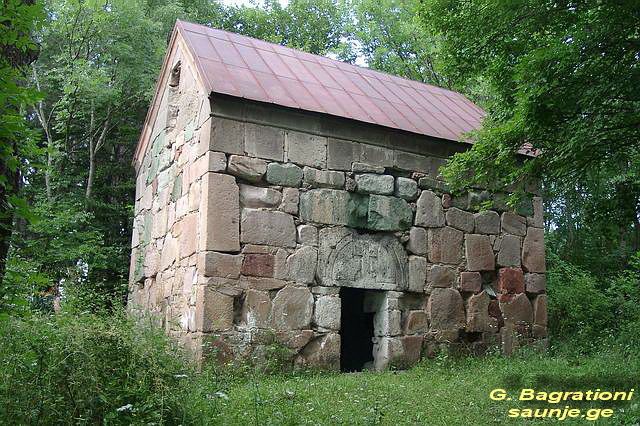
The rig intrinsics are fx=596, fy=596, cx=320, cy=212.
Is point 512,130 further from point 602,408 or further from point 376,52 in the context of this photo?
point 376,52

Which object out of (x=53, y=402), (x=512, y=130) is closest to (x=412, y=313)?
(x=512, y=130)

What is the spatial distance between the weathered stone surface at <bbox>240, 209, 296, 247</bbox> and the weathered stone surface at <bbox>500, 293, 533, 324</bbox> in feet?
11.0

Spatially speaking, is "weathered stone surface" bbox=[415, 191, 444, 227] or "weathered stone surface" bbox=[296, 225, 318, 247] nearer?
"weathered stone surface" bbox=[296, 225, 318, 247]

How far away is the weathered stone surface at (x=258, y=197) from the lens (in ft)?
22.2

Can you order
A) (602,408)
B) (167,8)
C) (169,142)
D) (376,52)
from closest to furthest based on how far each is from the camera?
(602,408) < (169,142) < (167,8) < (376,52)

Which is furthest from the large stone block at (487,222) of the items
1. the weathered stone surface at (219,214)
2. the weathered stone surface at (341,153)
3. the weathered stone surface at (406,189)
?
the weathered stone surface at (219,214)

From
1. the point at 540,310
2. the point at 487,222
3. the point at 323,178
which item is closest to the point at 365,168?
the point at 323,178

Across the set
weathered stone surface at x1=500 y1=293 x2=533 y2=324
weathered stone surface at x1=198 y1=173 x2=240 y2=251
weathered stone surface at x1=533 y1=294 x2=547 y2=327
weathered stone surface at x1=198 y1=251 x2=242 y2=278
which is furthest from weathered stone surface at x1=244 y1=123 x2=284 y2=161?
weathered stone surface at x1=533 y1=294 x2=547 y2=327

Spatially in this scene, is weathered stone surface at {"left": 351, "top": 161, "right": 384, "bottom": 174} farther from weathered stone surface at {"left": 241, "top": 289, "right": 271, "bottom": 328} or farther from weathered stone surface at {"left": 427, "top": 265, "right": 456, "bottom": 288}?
weathered stone surface at {"left": 241, "top": 289, "right": 271, "bottom": 328}

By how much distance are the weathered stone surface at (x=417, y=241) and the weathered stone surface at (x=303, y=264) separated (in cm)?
139

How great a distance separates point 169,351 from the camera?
5977mm

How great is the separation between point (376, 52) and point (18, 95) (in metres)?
16.8

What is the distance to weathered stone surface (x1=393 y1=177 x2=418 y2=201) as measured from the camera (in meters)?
7.74

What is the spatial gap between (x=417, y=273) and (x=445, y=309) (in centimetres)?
64
